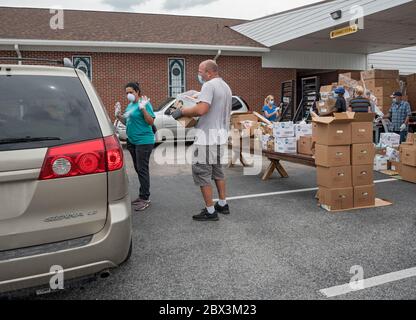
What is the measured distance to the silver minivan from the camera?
7.27 ft

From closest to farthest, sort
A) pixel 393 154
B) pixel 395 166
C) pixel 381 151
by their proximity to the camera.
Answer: pixel 395 166
pixel 393 154
pixel 381 151

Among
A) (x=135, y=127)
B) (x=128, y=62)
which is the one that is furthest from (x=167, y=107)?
(x=135, y=127)

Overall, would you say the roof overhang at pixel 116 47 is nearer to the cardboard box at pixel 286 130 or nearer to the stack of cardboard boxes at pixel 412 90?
the stack of cardboard boxes at pixel 412 90

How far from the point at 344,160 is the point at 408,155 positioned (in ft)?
8.92

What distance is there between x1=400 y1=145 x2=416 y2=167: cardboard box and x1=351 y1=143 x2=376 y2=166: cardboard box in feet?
7.09

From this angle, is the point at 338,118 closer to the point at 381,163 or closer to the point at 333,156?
the point at 333,156

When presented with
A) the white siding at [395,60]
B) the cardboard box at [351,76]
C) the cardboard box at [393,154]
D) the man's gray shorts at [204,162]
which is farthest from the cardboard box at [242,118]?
the white siding at [395,60]

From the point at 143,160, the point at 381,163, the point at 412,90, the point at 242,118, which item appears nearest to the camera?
the point at 143,160

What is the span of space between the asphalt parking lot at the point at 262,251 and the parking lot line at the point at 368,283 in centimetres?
5

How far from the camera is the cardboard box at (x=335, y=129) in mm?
5086

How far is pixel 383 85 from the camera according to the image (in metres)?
13.4

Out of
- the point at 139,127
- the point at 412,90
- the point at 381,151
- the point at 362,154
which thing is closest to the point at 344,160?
the point at 362,154
